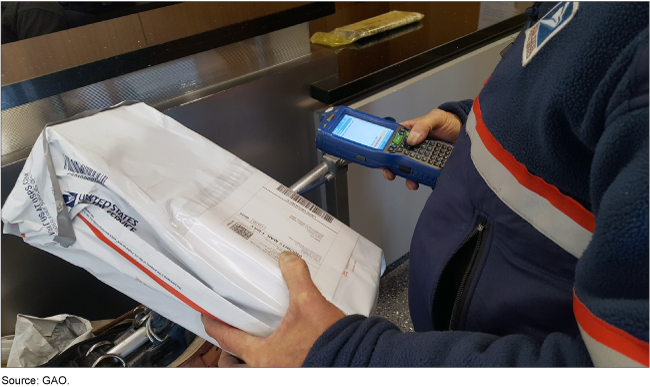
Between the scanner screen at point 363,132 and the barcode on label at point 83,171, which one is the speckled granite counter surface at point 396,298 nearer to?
the scanner screen at point 363,132

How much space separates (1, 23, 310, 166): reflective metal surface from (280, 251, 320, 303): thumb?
0.43m

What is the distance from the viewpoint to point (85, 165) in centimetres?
41

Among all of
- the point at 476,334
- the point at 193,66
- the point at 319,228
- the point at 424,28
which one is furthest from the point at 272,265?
the point at 424,28

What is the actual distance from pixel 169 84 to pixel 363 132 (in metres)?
0.35

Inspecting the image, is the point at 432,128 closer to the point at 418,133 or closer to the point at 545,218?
the point at 418,133

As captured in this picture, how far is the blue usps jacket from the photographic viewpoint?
0.25 m

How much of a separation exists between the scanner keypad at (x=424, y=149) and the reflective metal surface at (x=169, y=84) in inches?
12.8

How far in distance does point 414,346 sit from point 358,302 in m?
0.11

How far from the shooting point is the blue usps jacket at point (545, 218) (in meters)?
0.25

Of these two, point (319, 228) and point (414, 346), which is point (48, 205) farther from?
point (414, 346)

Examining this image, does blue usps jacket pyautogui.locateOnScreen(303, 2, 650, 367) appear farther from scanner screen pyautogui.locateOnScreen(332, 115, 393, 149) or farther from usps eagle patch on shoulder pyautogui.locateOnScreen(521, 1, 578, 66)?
scanner screen pyautogui.locateOnScreen(332, 115, 393, 149)

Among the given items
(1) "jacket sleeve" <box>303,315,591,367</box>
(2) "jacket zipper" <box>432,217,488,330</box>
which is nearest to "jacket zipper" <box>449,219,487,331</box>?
(2) "jacket zipper" <box>432,217,488,330</box>

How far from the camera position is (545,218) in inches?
14.2

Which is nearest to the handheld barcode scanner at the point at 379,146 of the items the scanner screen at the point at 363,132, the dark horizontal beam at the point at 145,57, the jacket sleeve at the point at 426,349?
the scanner screen at the point at 363,132
